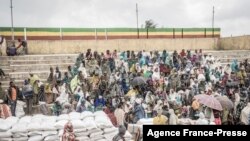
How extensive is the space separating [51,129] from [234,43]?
17.6 m

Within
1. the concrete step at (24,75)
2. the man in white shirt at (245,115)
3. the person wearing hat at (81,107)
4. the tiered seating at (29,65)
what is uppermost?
the tiered seating at (29,65)

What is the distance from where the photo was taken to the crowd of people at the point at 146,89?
11.3 meters

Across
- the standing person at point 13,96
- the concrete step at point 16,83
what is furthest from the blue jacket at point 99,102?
the concrete step at point 16,83

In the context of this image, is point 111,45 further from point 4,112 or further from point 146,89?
point 4,112

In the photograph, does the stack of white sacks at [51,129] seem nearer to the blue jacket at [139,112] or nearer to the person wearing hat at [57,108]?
the blue jacket at [139,112]

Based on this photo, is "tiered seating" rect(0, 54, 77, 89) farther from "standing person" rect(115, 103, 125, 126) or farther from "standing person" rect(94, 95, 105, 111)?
"standing person" rect(115, 103, 125, 126)

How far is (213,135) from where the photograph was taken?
7.76 meters

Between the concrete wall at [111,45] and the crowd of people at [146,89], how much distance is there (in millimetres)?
4093

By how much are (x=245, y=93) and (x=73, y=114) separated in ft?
20.6

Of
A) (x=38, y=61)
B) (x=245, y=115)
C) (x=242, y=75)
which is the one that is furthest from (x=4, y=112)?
(x=242, y=75)

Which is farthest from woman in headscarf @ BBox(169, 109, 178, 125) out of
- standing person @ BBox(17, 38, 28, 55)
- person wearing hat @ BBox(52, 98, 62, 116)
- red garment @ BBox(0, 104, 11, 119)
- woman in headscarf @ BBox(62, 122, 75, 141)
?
standing person @ BBox(17, 38, 28, 55)

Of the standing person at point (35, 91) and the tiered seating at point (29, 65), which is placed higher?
the tiered seating at point (29, 65)

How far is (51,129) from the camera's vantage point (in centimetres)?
891

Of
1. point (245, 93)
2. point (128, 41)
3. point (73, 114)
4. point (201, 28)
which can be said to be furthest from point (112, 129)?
point (201, 28)
